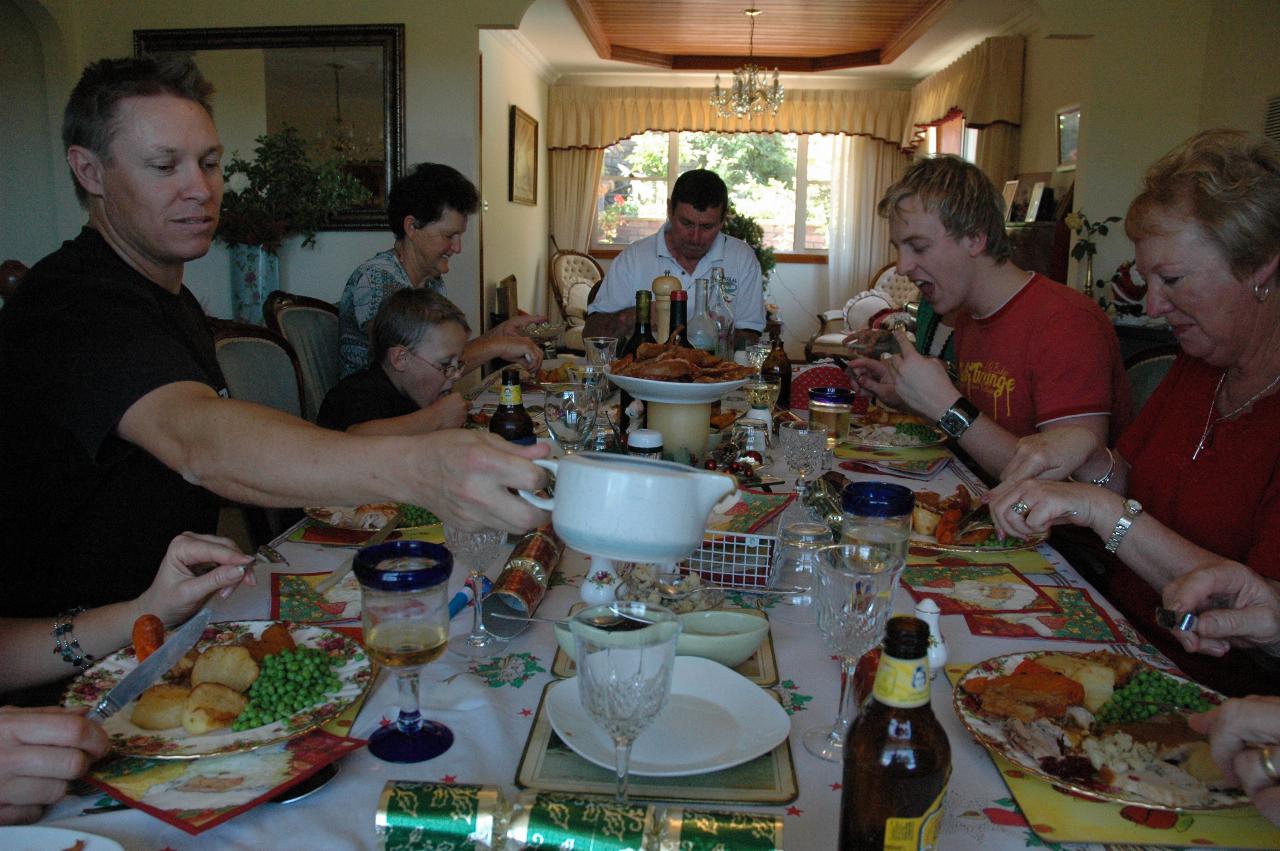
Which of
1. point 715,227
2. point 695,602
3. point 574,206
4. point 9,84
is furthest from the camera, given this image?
point 574,206

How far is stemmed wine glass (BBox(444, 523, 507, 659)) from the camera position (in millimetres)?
1160

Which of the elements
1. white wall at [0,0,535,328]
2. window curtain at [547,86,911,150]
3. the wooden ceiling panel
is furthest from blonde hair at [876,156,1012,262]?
window curtain at [547,86,911,150]

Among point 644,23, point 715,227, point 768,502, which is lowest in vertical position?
point 768,502

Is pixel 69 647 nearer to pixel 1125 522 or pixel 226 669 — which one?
pixel 226 669

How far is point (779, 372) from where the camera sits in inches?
117

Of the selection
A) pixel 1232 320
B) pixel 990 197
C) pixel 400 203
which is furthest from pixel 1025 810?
pixel 400 203

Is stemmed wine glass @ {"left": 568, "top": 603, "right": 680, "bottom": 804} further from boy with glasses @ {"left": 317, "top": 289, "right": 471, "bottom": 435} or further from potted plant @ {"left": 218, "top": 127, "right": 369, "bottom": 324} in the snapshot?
potted plant @ {"left": 218, "top": 127, "right": 369, "bottom": 324}

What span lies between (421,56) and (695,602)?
15.1 feet

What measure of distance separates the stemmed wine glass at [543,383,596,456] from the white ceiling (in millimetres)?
4112

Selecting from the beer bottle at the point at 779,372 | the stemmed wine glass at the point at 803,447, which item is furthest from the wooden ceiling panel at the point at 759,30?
the stemmed wine glass at the point at 803,447

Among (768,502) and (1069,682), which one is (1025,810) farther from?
(768,502)

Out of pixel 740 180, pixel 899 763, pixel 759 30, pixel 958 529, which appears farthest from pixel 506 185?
pixel 899 763

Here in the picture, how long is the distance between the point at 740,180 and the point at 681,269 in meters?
6.13

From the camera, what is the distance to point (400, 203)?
136 inches
